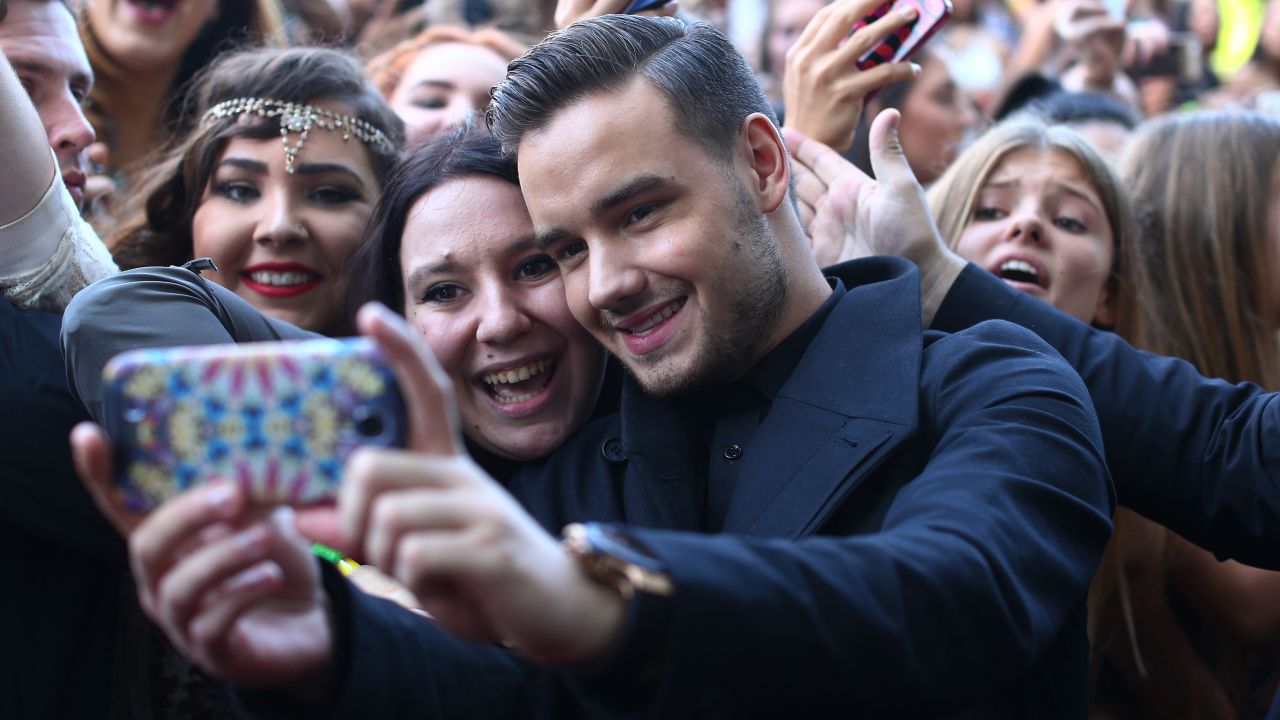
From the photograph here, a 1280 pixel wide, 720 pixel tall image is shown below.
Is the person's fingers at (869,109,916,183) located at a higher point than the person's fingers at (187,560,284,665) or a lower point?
lower

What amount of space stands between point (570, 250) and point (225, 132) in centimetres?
129

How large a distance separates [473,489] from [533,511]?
117 cm

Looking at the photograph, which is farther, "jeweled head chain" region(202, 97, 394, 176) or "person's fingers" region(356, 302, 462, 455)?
"jeweled head chain" region(202, 97, 394, 176)

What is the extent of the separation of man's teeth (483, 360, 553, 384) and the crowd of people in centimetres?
1

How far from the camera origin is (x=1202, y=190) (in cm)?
376

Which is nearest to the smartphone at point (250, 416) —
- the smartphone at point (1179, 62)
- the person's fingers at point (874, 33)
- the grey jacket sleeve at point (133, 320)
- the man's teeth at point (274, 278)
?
the grey jacket sleeve at point (133, 320)

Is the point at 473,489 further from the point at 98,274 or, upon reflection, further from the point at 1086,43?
the point at 1086,43

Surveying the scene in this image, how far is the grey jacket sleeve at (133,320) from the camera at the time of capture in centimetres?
202

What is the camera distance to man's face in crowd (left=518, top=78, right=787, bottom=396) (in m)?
2.35

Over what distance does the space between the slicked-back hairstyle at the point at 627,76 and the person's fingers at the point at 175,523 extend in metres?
1.32

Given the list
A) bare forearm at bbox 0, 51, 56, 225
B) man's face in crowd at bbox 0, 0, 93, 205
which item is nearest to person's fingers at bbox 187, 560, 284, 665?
bare forearm at bbox 0, 51, 56, 225

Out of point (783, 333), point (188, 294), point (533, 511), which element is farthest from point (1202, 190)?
point (188, 294)

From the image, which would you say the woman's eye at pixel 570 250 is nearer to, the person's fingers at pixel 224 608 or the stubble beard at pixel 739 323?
the stubble beard at pixel 739 323

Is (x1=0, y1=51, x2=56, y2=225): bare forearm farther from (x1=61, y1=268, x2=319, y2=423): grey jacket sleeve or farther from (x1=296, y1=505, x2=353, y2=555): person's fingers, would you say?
(x1=296, y1=505, x2=353, y2=555): person's fingers
